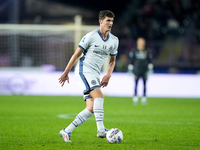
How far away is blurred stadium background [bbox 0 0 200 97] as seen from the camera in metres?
16.7

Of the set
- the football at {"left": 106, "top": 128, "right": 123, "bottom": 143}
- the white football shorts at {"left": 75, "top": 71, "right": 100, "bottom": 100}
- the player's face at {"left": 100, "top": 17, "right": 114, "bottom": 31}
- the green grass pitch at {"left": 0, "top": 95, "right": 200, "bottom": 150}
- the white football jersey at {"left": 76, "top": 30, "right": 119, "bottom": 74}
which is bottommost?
the green grass pitch at {"left": 0, "top": 95, "right": 200, "bottom": 150}

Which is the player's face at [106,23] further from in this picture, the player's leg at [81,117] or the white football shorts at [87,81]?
the player's leg at [81,117]

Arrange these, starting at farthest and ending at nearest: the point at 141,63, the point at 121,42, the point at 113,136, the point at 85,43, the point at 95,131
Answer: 1. the point at 121,42
2. the point at 141,63
3. the point at 95,131
4. the point at 85,43
5. the point at 113,136

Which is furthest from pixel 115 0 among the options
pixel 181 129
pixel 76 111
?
pixel 181 129

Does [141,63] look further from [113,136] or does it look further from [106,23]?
[113,136]

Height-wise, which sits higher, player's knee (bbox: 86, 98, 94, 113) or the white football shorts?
the white football shorts

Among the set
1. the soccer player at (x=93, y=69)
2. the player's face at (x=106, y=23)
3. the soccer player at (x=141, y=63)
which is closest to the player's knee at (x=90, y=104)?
the soccer player at (x=93, y=69)

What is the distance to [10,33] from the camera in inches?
719

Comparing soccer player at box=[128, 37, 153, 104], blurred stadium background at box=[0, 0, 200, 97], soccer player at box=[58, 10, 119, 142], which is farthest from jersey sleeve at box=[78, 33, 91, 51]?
blurred stadium background at box=[0, 0, 200, 97]

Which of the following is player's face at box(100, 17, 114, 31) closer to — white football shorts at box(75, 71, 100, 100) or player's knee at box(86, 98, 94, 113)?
white football shorts at box(75, 71, 100, 100)

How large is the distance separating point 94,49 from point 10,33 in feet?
43.8

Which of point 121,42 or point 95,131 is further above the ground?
point 121,42

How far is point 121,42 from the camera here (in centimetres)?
1991

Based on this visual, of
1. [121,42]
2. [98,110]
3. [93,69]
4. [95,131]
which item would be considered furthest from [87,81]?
[121,42]
